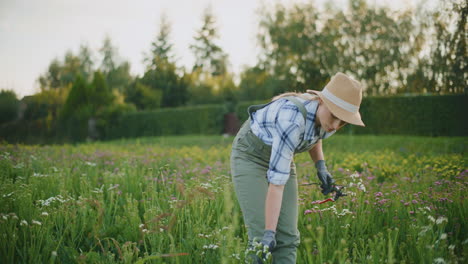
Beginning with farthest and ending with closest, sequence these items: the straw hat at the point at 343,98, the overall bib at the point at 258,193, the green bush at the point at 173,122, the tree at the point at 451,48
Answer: the green bush at the point at 173,122 < the tree at the point at 451,48 < the overall bib at the point at 258,193 < the straw hat at the point at 343,98

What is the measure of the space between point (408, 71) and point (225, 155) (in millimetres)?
20007

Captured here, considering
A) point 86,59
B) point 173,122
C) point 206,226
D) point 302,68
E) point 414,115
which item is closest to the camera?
point 206,226

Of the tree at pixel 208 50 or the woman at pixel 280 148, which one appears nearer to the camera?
the woman at pixel 280 148

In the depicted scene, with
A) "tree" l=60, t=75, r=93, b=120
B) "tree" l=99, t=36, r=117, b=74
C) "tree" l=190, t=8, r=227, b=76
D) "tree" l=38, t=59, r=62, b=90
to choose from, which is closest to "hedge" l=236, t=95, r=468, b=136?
"tree" l=60, t=75, r=93, b=120

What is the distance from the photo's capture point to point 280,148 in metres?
2.21

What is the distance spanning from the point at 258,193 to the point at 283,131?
50 centimetres

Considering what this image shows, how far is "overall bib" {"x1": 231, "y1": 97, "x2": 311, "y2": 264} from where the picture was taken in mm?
2420

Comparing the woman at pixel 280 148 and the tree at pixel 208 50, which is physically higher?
the tree at pixel 208 50

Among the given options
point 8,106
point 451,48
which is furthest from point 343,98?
point 8,106

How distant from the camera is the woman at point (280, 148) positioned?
2195mm

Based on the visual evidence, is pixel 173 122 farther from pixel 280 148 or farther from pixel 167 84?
pixel 280 148

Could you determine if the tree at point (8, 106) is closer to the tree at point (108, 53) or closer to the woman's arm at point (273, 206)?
the woman's arm at point (273, 206)

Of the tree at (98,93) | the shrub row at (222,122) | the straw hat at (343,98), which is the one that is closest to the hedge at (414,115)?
the shrub row at (222,122)

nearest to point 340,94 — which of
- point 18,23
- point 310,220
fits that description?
point 310,220
